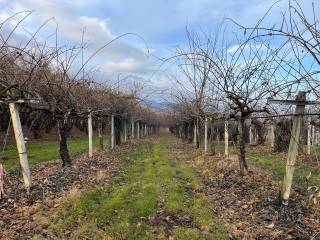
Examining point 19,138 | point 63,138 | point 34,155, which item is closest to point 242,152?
point 63,138

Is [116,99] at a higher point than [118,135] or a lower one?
higher

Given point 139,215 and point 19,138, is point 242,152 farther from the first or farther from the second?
point 19,138

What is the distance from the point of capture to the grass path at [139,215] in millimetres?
6637

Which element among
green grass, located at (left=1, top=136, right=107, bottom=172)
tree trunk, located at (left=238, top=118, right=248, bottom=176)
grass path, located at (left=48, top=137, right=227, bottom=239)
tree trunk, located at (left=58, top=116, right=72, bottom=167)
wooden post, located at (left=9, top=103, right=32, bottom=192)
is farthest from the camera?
green grass, located at (left=1, top=136, right=107, bottom=172)

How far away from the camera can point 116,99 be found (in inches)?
1004

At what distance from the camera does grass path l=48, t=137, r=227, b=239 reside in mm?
6637

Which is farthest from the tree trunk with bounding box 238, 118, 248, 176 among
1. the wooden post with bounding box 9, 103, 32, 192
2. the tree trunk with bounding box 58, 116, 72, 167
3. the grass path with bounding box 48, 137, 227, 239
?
the wooden post with bounding box 9, 103, 32, 192

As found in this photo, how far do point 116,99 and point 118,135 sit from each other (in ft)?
15.6

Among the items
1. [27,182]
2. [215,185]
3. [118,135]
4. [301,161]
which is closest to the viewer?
[27,182]

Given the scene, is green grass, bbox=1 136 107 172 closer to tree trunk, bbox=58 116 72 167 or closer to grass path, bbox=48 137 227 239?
tree trunk, bbox=58 116 72 167

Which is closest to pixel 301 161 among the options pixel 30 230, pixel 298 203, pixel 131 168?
pixel 131 168

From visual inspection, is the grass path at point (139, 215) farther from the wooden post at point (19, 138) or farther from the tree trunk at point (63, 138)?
the tree trunk at point (63, 138)

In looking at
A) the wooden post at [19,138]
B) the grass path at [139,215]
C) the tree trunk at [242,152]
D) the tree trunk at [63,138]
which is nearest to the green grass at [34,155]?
the tree trunk at [63,138]

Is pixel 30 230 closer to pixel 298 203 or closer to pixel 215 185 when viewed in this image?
pixel 298 203
